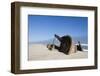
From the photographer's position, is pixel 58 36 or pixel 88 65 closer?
pixel 58 36

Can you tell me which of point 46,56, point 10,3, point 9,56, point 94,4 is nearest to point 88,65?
point 46,56

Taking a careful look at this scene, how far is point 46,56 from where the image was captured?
6.04ft

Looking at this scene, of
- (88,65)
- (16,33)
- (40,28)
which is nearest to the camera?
(16,33)

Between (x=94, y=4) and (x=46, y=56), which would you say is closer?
(x=46, y=56)

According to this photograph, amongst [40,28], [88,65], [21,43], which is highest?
[40,28]

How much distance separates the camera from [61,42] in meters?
1.90

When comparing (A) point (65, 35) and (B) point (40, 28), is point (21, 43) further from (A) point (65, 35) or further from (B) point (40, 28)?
(A) point (65, 35)

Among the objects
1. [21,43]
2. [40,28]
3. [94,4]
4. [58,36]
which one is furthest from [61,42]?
[94,4]

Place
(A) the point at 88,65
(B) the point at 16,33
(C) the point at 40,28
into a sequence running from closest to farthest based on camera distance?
1. (B) the point at 16,33
2. (C) the point at 40,28
3. (A) the point at 88,65

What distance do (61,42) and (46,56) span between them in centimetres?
17

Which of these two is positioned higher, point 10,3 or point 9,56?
point 10,3

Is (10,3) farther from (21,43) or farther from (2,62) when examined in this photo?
(2,62)

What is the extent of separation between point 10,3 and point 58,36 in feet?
1.48

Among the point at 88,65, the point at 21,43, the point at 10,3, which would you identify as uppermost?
the point at 10,3
